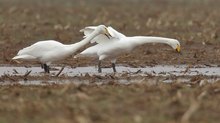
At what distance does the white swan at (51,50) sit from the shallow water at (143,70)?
0.46 meters

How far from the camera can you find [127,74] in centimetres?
1830

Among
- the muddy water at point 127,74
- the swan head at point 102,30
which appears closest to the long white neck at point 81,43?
the swan head at point 102,30

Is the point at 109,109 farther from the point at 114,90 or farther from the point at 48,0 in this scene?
the point at 48,0

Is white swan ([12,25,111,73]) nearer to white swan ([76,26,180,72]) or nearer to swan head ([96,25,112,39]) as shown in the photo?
swan head ([96,25,112,39])

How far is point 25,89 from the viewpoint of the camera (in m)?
14.3

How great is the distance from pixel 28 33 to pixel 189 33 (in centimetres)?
654

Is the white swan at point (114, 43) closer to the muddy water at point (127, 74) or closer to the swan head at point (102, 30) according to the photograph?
the swan head at point (102, 30)

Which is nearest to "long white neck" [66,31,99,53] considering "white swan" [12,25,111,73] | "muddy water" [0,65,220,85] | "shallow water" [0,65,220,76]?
"white swan" [12,25,111,73]

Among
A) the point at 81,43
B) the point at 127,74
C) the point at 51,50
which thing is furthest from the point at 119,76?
the point at 51,50

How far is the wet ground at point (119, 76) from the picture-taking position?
35.7 feet

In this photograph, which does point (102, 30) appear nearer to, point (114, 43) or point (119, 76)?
point (114, 43)

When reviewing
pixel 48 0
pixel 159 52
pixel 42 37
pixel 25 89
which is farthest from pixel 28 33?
pixel 48 0

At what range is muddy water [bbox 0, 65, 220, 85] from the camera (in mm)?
16728

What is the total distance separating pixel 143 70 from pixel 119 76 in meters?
2.38
